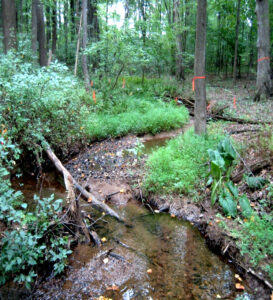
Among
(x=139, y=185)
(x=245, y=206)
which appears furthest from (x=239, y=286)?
(x=139, y=185)

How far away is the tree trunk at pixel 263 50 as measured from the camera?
12.1m

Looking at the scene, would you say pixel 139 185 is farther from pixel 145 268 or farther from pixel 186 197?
pixel 145 268

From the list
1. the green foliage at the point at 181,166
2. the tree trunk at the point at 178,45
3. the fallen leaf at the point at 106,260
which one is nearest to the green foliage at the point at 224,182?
the green foliage at the point at 181,166

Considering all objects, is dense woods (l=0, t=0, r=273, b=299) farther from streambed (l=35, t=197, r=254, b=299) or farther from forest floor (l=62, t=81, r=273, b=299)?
streambed (l=35, t=197, r=254, b=299)

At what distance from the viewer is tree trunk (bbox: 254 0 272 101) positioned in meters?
12.1

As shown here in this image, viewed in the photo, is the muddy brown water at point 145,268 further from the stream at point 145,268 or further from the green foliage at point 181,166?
the green foliage at point 181,166

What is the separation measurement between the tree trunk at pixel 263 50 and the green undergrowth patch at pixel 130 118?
12.6 ft

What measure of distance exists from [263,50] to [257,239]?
1107 cm

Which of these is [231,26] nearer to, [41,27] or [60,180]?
[41,27]

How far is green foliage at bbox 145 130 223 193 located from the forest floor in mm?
257

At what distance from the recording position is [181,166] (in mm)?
6500

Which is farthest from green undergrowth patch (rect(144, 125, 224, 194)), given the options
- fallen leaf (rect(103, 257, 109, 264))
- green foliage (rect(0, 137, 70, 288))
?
green foliage (rect(0, 137, 70, 288))

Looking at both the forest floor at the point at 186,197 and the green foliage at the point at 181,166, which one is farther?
the green foliage at the point at 181,166

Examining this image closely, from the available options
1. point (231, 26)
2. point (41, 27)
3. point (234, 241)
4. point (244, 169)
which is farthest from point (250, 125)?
point (231, 26)
